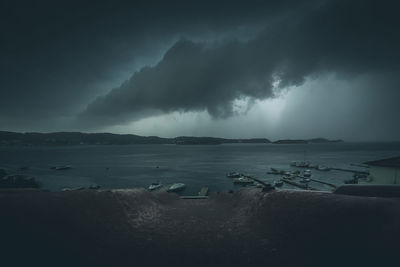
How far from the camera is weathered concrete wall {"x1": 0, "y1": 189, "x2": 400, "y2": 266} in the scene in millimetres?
8273

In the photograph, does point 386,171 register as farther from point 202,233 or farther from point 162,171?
point 162,171

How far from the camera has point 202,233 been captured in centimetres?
1095

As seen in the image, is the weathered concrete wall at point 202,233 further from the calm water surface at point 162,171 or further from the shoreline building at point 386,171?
the calm water surface at point 162,171

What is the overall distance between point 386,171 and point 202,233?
846 inches

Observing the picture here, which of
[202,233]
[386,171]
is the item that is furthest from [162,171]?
[202,233]

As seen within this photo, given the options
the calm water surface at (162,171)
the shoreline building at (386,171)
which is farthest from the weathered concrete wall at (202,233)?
the calm water surface at (162,171)

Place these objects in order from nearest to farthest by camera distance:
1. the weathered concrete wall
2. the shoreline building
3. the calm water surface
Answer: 1. the weathered concrete wall
2. the shoreline building
3. the calm water surface

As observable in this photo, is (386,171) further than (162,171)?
No

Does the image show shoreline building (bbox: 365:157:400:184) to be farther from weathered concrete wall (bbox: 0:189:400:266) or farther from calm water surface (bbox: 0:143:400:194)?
calm water surface (bbox: 0:143:400:194)

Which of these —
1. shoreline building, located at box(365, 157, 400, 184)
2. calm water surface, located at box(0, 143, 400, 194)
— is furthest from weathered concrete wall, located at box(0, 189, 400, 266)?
calm water surface, located at box(0, 143, 400, 194)

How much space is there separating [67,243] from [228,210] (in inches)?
416

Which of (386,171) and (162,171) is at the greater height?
(386,171)

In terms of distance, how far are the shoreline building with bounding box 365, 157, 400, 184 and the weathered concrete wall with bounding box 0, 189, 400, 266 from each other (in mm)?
13487

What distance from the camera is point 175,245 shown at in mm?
9641
